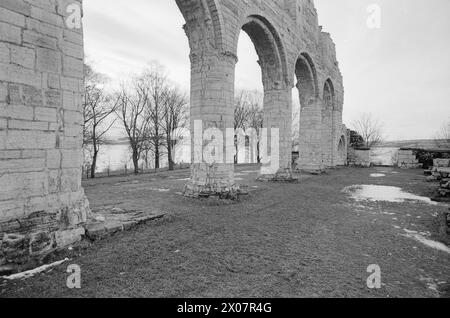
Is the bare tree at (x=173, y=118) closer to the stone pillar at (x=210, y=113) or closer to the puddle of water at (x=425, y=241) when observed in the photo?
the stone pillar at (x=210, y=113)

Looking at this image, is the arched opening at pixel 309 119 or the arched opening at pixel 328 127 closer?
the arched opening at pixel 309 119

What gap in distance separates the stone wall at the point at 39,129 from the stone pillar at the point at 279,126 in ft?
29.7

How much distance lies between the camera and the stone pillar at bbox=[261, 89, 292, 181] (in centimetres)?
1219

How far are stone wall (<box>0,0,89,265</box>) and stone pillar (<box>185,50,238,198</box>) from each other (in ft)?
13.2

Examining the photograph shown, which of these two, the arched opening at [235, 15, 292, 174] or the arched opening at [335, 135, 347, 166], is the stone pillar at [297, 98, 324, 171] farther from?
the arched opening at [335, 135, 347, 166]

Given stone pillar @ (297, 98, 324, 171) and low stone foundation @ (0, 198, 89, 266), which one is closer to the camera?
low stone foundation @ (0, 198, 89, 266)

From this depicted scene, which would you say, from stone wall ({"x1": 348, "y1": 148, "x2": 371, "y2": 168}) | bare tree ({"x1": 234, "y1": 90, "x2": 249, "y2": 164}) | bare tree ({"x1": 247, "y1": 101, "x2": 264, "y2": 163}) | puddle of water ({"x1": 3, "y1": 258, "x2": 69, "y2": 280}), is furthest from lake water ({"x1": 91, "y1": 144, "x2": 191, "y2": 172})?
puddle of water ({"x1": 3, "y1": 258, "x2": 69, "y2": 280})

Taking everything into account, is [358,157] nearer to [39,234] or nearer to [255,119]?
[255,119]

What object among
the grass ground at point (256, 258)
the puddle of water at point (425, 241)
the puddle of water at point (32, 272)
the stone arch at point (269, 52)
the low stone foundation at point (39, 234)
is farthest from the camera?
the stone arch at point (269, 52)

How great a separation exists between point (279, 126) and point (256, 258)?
8927mm

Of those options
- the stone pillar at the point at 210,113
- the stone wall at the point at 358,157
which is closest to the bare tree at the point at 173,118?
the stone wall at the point at 358,157

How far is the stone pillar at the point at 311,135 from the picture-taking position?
16.7 meters

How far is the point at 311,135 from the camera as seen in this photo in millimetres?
16688
